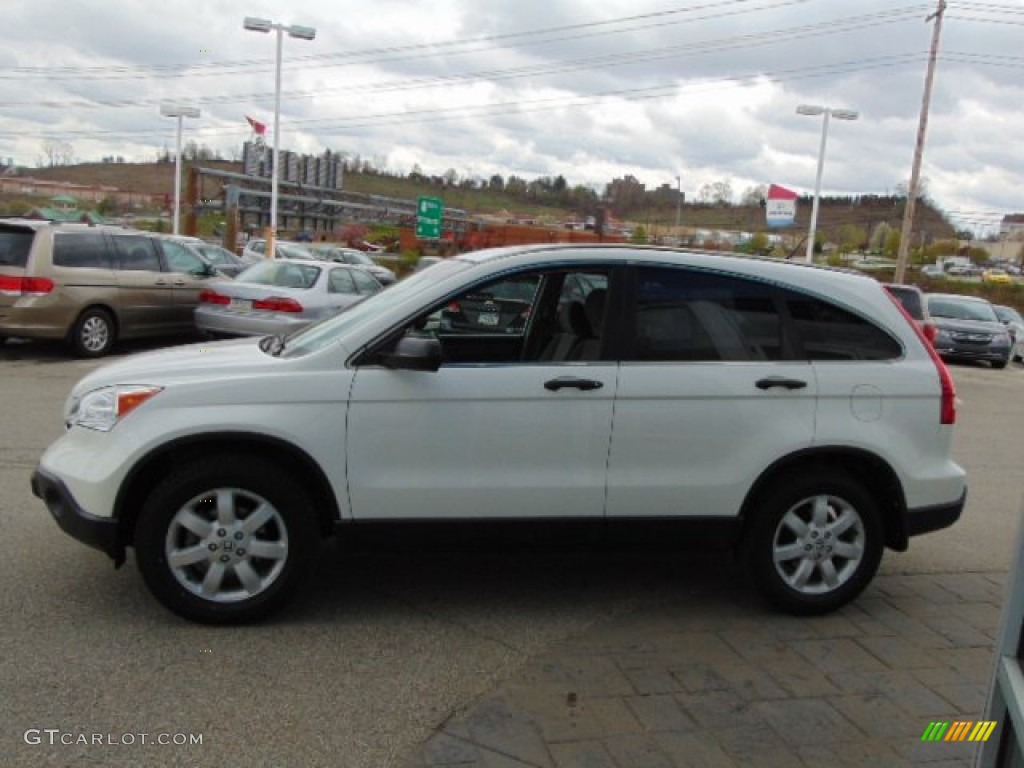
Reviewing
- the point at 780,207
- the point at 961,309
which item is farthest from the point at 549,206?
the point at 961,309

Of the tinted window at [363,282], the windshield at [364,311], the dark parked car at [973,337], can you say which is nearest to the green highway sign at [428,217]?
the dark parked car at [973,337]

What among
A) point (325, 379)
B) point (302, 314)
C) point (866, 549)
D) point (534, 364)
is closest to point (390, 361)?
point (325, 379)

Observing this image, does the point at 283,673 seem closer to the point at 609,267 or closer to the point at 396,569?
the point at 396,569

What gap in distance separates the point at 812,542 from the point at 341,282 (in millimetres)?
10167

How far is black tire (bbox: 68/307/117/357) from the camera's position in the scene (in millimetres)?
12016

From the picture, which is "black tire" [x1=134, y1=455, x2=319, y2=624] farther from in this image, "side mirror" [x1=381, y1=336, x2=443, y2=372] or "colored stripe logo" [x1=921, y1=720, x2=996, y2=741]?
"colored stripe logo" [x1=921, y1=720, x2=996, y2=741]

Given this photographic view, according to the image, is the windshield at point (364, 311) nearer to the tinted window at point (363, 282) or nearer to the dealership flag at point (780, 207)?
the tinted window at point (363, 282)

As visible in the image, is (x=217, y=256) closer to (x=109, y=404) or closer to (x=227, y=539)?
(x=109, y=404)

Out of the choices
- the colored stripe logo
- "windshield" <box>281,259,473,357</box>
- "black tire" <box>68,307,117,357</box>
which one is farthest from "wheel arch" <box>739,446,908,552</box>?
"black tire" <box>68,307,117,357</box>

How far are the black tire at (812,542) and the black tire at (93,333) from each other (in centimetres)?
1036

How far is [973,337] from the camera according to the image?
2020cm

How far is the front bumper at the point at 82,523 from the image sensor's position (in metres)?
→ 3.87

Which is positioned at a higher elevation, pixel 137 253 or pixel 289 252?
pixel 137 253

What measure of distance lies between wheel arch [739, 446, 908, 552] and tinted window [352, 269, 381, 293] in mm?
10205
